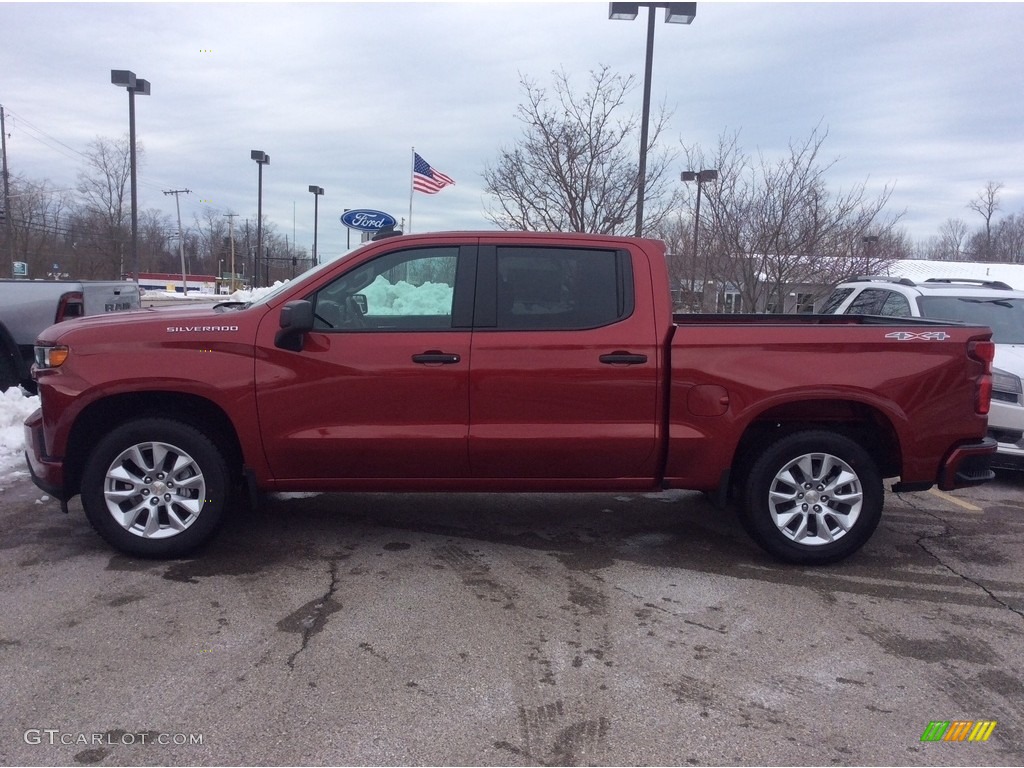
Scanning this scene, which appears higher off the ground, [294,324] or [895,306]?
[895,306]

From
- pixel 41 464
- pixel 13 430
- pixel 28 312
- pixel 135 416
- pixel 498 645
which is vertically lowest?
pixel 498 645

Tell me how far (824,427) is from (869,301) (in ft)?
16.6

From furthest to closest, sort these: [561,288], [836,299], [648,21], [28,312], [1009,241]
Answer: [1009,241]
[648,21]
[836,299]
[28,312]
[561,288]

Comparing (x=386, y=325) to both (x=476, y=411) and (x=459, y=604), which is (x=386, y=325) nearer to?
(x=476, y=411)

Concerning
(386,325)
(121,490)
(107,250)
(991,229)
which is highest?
(991,229)

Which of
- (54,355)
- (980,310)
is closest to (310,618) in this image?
(54,355)

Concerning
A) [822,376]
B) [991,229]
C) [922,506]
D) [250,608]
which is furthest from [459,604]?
[991,229]

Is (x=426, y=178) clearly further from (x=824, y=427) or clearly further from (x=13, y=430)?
(x=824, y=427)

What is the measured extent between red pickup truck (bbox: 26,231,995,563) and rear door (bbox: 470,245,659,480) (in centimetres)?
1

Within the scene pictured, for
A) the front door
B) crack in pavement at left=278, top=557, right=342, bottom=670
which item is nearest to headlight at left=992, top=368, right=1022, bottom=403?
the front door

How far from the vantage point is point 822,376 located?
15.8 feet

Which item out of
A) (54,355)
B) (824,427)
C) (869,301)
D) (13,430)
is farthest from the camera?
(869,301)

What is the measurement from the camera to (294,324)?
4516mm

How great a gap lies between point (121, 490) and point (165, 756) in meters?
2.24
